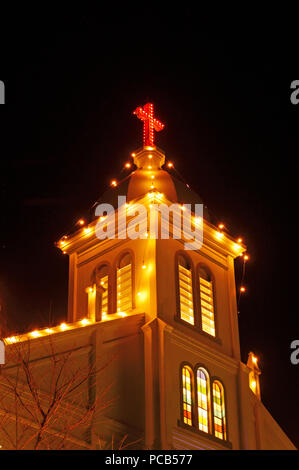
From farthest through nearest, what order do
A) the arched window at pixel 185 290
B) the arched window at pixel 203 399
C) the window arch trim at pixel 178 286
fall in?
1. the arched window at pixel 185 290
2. the window arch trim at pixel 178 286
3. the arched window at pixel 203 399

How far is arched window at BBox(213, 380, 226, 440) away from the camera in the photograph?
28.8 meters

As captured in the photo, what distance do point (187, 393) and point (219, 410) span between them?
1.47 meters

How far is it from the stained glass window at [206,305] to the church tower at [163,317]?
36mm

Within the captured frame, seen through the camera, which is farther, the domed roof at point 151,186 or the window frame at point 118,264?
the domed roof at point 151,186

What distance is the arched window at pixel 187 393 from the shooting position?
28.0 m

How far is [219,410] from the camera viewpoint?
29.2 m

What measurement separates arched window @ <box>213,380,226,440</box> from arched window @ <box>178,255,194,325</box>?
229 centimetres

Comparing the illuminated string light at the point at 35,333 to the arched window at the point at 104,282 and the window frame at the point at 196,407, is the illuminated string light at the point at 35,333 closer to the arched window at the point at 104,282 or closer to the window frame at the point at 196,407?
the arched window at the point at 104,282

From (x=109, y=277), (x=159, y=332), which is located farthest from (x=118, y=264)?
(x=159, y=332)

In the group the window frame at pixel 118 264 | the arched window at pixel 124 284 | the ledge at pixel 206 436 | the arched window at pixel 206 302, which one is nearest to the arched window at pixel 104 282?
the window frame at pixel 118 264

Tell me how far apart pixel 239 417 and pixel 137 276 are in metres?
5.62
